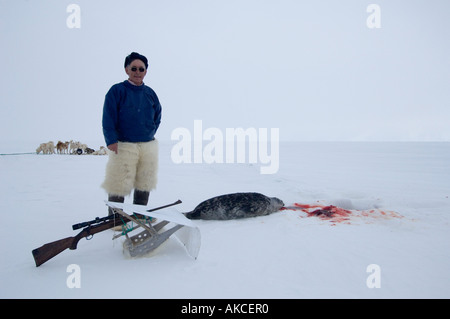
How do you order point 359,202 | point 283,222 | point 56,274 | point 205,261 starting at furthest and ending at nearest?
point 359,202, point 283,222, point 205,261, point 56,274

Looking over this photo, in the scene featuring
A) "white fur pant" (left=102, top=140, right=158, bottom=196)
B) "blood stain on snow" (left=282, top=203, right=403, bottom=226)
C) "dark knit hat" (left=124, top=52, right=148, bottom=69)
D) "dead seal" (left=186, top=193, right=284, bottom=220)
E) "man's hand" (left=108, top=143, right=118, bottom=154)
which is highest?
"dark knit hat" (left=124, top=52, right=148, bottom=69)

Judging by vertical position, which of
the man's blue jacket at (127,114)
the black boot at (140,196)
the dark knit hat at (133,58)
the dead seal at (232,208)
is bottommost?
the dead seal at (232,208)

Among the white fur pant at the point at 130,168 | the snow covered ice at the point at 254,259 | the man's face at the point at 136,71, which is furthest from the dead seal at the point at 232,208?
the man's face at the point at 136,71

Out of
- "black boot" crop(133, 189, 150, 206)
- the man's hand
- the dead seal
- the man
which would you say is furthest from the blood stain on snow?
the man's hand

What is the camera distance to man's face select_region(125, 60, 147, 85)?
13.2 feet

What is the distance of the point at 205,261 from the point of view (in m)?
2.95

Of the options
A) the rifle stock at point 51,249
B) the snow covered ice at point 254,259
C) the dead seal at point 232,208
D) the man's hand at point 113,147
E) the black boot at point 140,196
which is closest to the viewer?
the snow covered ice at point 254,259

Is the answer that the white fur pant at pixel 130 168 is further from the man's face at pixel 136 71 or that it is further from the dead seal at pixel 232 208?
the dead seal at pixel 232 208

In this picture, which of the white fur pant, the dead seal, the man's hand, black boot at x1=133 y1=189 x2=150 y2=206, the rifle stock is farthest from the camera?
the dead seal

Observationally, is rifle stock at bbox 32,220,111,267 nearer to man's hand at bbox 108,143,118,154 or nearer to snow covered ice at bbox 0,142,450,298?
snow covered ice at bbox 0,142,450,298

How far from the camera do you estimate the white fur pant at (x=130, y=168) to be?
3951 mm
